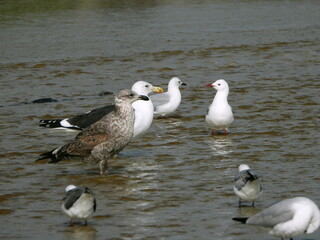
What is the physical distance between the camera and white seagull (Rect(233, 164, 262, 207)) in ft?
26.7

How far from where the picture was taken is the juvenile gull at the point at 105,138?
9977mm

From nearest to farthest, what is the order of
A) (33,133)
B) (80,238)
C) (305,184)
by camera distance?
(80,238), (305,184), (33,133)

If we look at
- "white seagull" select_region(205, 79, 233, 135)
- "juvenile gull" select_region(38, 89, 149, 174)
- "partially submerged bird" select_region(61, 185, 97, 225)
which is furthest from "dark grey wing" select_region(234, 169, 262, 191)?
"white seagull" select_region(205, 79, 233, 135)

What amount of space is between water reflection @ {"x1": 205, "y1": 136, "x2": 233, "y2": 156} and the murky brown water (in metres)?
0.03

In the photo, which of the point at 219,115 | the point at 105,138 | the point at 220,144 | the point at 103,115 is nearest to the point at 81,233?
the point at 105,138

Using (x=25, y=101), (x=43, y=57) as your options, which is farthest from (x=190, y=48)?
(x=25, y=101)

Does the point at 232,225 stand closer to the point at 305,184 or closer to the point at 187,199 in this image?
the point at 187,199

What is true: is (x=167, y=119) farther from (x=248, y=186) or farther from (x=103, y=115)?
(x=248, y=186)

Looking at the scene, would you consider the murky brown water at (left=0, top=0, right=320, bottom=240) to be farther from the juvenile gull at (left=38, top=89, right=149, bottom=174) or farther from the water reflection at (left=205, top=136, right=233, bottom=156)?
the juvenile gull at (left=38, top=89, right=149, bottom=174)

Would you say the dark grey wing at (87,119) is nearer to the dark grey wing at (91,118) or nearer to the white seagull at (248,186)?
the dark grey wing at (91,118)

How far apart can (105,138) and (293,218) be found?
141 inches

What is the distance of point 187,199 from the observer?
891 cm

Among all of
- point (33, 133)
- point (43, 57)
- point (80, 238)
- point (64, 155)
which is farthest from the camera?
point (43, 57)

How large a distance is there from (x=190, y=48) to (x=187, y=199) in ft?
44.6
